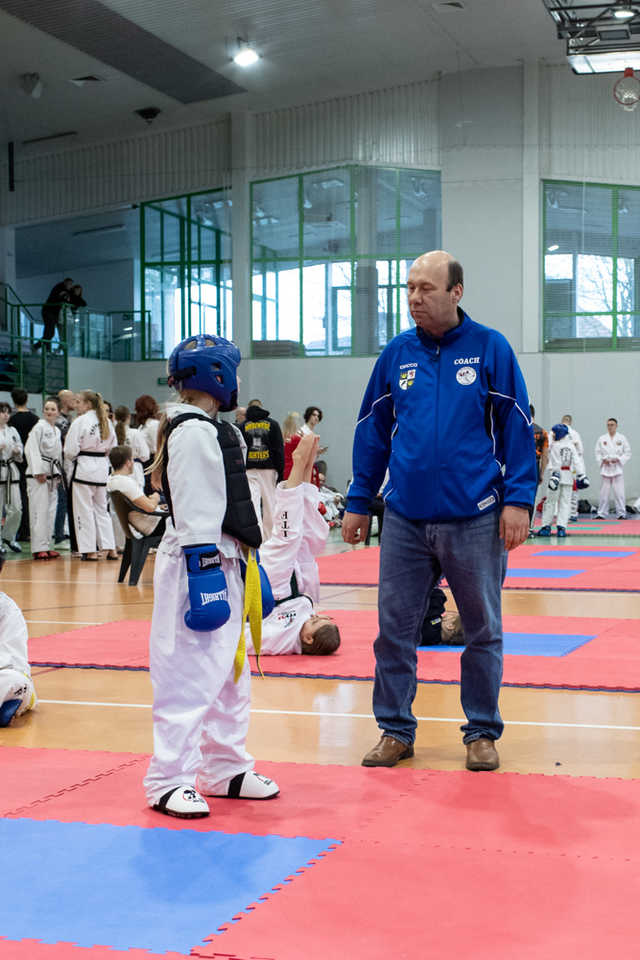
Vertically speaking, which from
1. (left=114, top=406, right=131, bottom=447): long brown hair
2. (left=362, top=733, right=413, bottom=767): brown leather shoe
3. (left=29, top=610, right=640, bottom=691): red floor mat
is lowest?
(left=29, top=610, right=640, bottom=691): red floor mat

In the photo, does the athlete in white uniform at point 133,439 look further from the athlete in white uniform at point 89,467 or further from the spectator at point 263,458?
the spectator at point 263,458

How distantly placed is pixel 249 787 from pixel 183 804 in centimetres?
30

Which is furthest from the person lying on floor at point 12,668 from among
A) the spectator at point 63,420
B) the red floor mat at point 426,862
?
the spectator at point 63,420

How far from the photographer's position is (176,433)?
3.35m

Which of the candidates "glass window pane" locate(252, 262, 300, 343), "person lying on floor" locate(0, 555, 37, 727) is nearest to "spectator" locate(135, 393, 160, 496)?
"person lying on floor" locate(0, 555, 37, 727)

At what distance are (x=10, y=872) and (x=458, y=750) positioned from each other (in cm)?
188

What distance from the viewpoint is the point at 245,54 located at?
18531mm

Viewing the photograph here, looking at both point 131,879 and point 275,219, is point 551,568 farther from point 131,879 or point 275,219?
point 275,219

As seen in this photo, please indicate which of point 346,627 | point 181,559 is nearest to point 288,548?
point 346,627

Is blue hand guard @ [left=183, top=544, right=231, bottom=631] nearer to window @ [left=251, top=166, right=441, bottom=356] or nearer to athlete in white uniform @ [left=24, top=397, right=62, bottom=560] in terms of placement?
athlete in white uniform @ [left=24, top=397, right=62, bottom=560]

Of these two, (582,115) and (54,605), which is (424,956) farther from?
(582,115)

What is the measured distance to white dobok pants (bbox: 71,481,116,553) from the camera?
1217 centimetres

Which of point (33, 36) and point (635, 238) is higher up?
point (33, 36)

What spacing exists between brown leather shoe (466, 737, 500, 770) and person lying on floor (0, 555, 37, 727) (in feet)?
6.60
